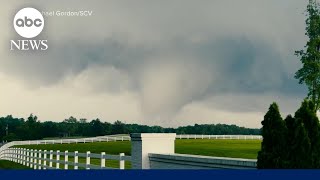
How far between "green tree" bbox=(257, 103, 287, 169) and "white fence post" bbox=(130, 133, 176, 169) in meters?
5.20

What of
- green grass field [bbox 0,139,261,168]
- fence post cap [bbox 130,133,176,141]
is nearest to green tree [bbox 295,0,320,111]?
green grass field [bbox 0,139,261,168]

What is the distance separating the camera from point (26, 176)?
31.0ft

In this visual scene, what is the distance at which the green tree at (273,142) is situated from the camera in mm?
12273

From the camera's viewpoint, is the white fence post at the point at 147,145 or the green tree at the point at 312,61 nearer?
the white fence post at the point at 147,145

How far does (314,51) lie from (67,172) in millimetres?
52994

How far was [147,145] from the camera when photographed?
17219 millimetres

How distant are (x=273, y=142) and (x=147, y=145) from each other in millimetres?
5497

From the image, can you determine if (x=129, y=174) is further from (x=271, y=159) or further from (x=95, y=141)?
(x=95, y=141)

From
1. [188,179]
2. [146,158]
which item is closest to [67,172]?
[188,179]

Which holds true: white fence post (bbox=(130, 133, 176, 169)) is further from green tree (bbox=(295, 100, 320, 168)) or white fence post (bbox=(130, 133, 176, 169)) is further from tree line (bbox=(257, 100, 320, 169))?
green tree (bbox=(295, 100, 320, 168))

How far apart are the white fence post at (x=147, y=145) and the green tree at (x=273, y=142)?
520cm

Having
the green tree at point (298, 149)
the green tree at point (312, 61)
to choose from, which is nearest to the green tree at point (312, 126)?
the green tree at point (298, 149)

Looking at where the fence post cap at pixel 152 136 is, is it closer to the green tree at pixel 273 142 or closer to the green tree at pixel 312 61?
the green tree at pixel 273 142

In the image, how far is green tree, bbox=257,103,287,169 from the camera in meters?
12.3
